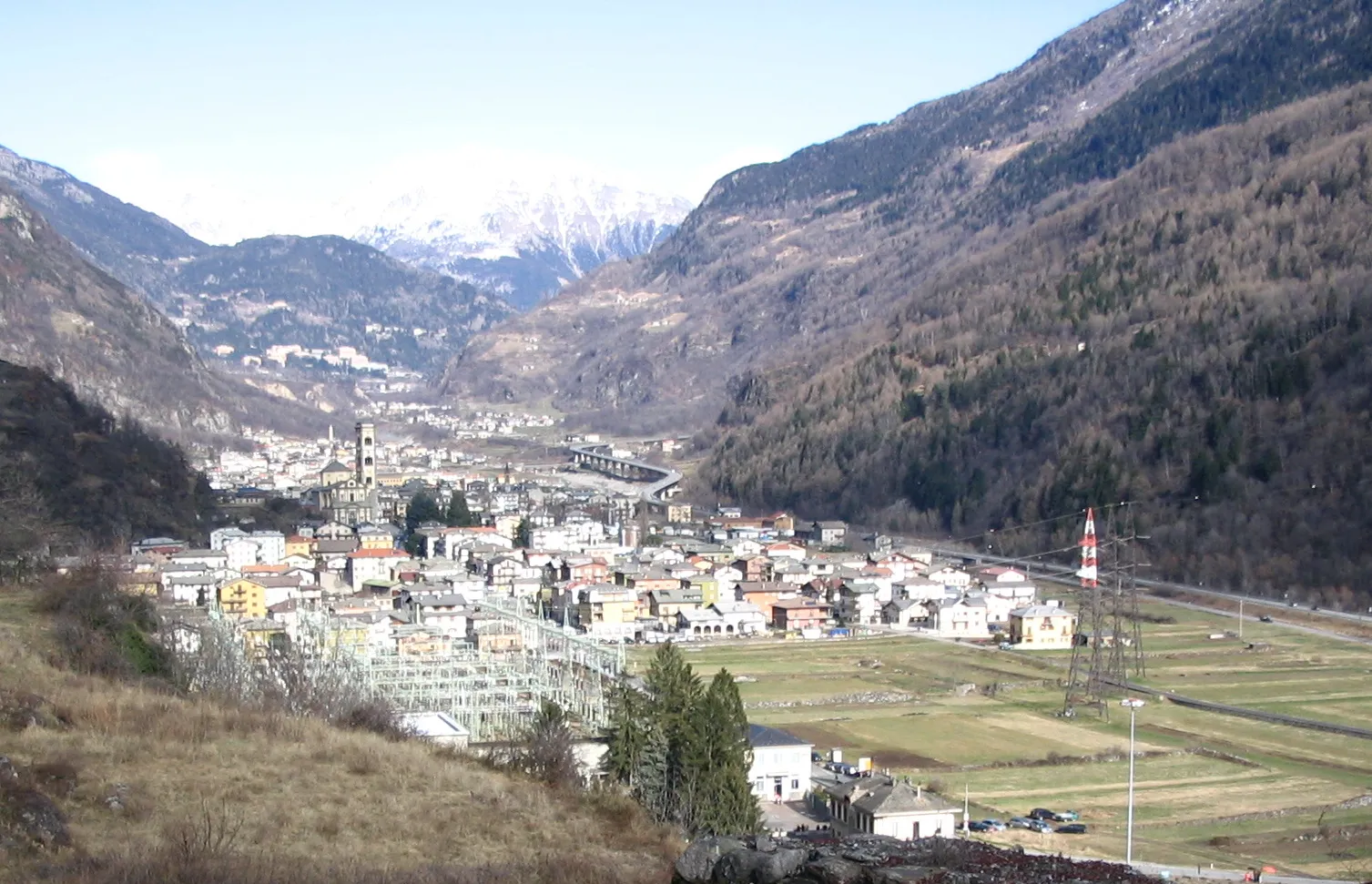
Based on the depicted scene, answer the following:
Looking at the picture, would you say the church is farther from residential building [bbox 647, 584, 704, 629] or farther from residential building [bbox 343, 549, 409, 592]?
residential building [bbox 647, 584, 704, 629]

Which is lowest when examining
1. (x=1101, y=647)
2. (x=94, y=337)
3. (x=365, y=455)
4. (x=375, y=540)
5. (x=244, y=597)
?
(x=1101, y=647)

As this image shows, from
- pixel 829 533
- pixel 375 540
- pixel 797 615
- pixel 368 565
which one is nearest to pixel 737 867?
pixel 797 615

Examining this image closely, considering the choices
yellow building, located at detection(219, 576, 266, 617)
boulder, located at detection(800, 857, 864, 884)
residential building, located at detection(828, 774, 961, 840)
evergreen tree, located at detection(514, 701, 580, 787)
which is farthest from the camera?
yellow building, located at detection(219, 576, 266, 617)

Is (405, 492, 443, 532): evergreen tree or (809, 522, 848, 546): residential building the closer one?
(405, 492, 443, 532): evergreen tree

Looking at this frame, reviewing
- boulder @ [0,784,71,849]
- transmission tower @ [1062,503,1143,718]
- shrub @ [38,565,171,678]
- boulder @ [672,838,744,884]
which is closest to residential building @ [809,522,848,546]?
transmission tower @ [1062,503,1143,718]

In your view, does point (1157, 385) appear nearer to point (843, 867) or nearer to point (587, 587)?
point (587, 587)

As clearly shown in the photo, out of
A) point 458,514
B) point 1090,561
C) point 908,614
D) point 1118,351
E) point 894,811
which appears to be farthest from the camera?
point 1118,351
